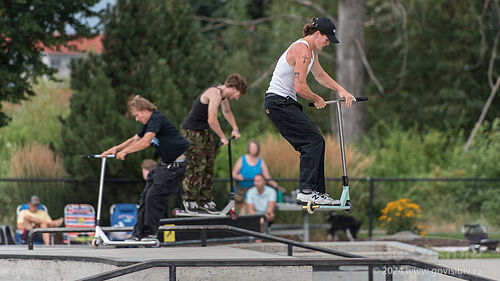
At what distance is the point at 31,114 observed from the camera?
25188mm

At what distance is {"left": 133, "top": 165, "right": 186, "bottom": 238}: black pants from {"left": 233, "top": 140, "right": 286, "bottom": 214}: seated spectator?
4762 mm

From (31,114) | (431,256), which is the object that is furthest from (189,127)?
(31,114)

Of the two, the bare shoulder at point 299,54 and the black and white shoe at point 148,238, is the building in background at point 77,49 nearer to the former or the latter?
the black and white shoe at point 148,238

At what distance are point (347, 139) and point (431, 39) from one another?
10.9 metres

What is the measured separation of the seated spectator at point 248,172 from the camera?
13914 millimetres

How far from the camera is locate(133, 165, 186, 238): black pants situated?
29.6 feet

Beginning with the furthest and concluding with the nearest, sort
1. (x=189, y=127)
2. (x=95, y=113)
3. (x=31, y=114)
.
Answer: (x=31, y=114)
(x=95, y=113)
(x=189, y=127)

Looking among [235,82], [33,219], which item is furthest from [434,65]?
[235,82]

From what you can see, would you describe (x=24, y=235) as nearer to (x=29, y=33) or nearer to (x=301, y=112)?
(x=29, y=33)

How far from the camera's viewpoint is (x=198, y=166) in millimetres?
10484

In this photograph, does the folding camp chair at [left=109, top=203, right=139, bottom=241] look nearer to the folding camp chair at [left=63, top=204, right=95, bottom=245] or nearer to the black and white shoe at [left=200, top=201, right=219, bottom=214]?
the folding camp chair at [left=63, top=204, right=95, bottom=245]

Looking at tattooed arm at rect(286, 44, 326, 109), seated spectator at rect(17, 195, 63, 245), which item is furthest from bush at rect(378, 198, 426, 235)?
tattooed arm at rect(286, 44, 326, 109)

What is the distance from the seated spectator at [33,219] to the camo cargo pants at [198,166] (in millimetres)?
3269

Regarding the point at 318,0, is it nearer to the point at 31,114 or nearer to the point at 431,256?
the point at 31,114
